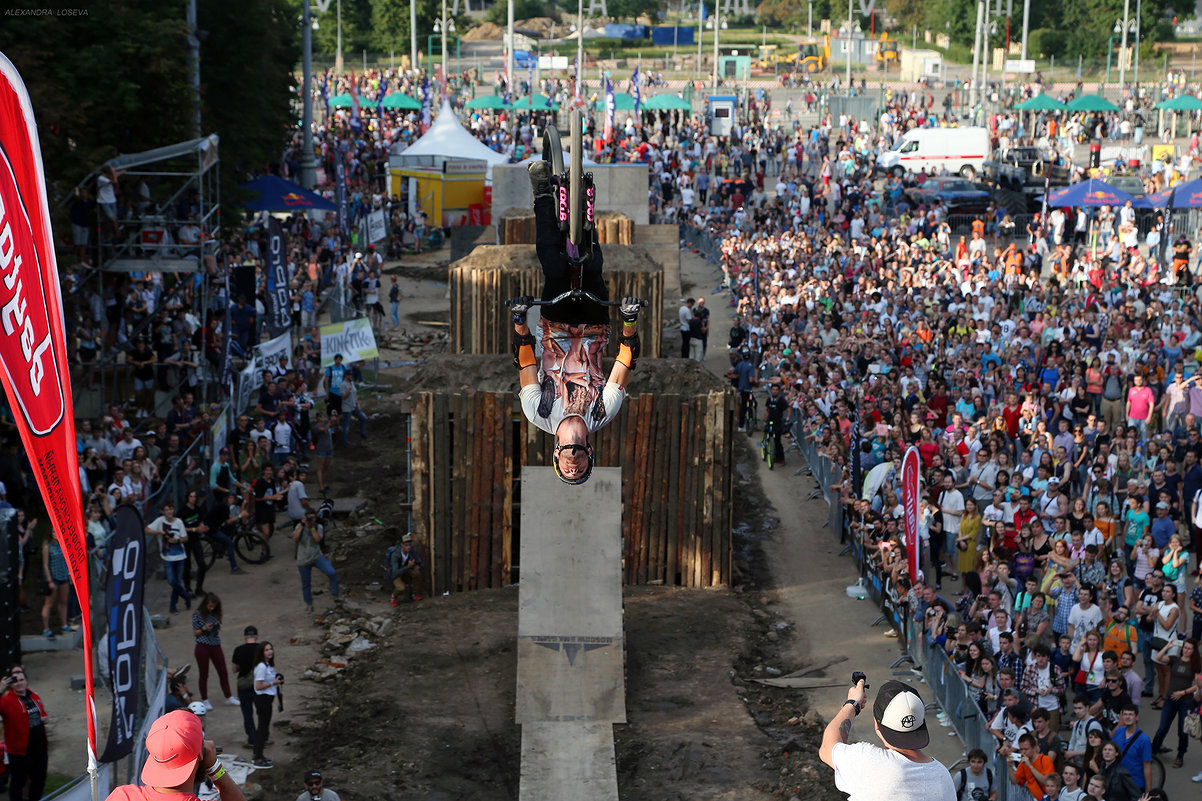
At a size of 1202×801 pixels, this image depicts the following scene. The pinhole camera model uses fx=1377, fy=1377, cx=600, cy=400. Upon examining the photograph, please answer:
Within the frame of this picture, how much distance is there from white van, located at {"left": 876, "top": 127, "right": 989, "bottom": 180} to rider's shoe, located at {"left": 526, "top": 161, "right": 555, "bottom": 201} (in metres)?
41.4

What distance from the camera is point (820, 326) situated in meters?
28.0

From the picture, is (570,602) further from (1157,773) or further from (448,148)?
(448,148)

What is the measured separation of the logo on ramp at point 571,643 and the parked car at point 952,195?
28964 millimetres

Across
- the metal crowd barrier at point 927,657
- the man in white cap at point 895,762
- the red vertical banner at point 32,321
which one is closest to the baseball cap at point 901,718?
the man in white cap at point 895,762

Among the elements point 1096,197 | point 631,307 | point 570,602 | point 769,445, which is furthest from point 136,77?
point 1096,197

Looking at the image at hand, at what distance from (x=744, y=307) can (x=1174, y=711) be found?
1986 cm

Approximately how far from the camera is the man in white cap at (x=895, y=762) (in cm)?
513

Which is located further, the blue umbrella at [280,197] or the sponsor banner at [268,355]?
the blue umbrella at [280,197]

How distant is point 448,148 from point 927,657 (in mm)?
33331

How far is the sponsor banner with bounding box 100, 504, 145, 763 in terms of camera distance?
10.9 meters

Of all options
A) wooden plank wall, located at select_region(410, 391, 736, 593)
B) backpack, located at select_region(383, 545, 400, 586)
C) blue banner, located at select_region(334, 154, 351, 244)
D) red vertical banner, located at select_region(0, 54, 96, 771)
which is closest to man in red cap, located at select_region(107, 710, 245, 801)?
red vertical banner, located at select_region(0, 54, 96, 771)

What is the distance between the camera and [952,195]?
4241 cm

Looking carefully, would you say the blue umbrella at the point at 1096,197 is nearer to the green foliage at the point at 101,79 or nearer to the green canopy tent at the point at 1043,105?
the green foliage at the point at 101,79

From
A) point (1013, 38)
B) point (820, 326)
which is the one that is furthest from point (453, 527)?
point (1013, 38)
